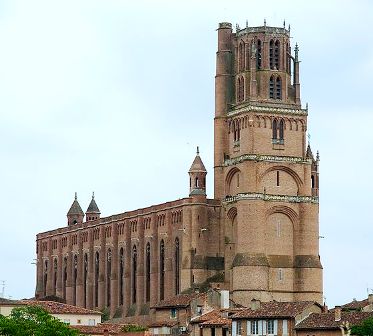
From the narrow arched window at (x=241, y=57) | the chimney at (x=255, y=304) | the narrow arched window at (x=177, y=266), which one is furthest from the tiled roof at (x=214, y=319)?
the narrow arched window at (x=241, y=57)

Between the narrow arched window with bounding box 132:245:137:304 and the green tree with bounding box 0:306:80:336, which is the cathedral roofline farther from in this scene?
the green tree with bounding box 0:306:80:336

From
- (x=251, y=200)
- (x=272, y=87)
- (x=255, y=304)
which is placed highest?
(x=272, y=87)

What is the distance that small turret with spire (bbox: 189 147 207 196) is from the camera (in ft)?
561

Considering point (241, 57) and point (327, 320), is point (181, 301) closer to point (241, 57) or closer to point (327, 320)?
point (327, 320)

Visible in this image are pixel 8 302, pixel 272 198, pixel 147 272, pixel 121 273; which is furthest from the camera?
pixel 121 273

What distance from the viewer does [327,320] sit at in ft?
429

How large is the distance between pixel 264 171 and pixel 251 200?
12.2 ft

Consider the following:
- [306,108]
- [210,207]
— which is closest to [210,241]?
[210,207]

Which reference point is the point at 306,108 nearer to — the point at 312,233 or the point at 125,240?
the point at 312,233

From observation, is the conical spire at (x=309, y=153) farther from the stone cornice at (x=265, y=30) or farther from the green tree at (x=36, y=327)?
the green tree at (x=36, y=327)

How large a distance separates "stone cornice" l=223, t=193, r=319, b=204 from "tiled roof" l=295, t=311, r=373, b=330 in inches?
1288

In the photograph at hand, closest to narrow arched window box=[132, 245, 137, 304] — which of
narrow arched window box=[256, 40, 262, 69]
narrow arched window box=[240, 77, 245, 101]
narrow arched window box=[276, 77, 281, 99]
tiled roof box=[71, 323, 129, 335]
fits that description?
narrow arched window box=[240, 77, 245, 101]

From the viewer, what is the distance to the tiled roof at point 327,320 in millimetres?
129262

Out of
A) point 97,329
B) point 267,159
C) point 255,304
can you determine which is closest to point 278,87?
point 267,159
